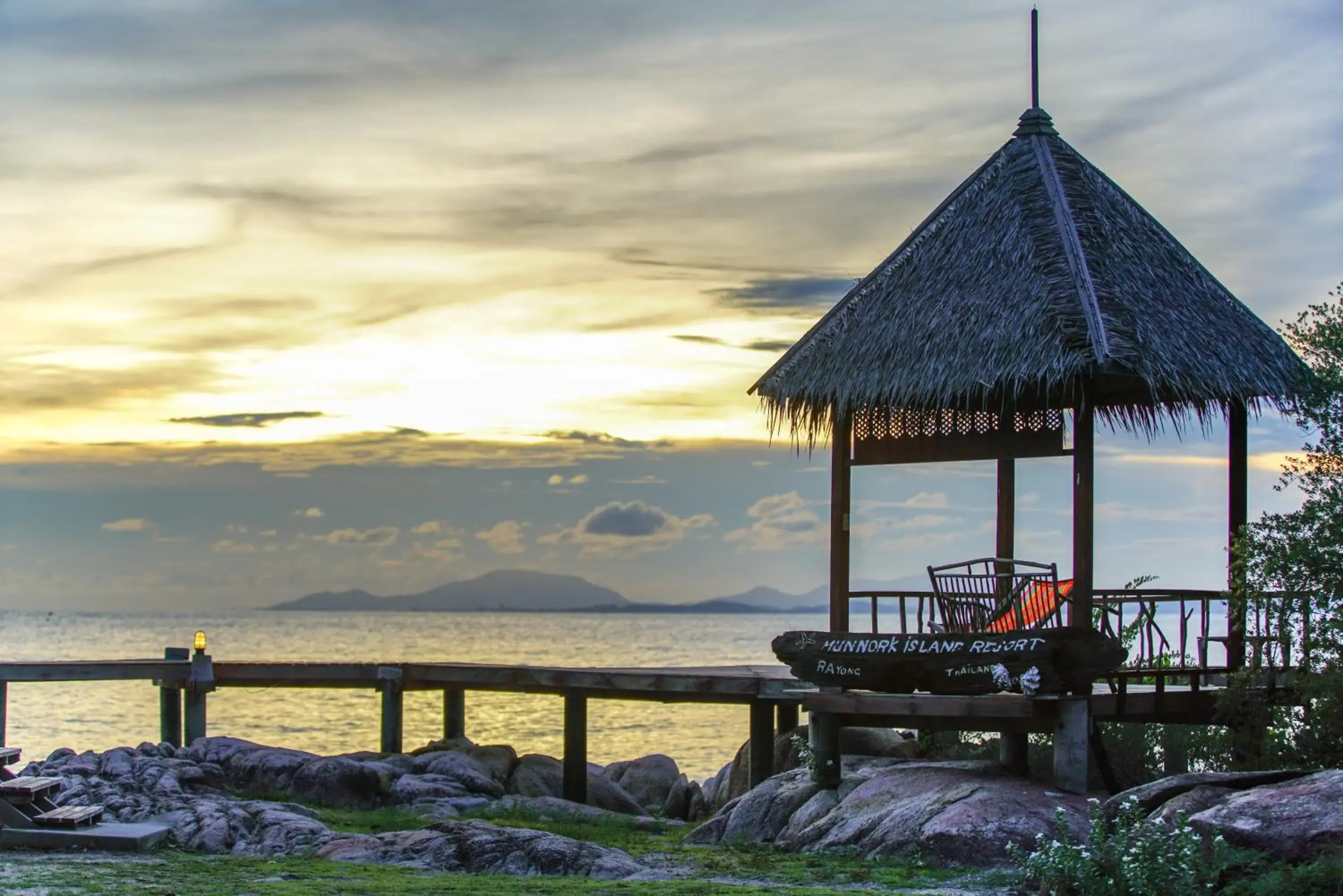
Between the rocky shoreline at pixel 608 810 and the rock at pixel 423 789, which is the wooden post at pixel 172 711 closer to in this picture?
the rocky shoreline at pixel 608 810

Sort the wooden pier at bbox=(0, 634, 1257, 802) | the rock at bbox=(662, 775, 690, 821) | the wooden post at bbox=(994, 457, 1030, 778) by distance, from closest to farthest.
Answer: the wooden pier at bbox=(0, 634, 1257, 802) → the wooden post at bbox=(994, 457, 1030, 778) → the rock at bbox=(662, 775, 690, 821)

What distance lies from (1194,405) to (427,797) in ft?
31.2

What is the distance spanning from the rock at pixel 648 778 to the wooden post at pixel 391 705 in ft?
9.89

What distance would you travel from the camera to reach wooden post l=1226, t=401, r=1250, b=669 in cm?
1584

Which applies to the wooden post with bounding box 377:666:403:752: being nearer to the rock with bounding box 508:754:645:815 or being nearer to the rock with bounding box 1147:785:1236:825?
the rock with bounding box 508:754:645:815

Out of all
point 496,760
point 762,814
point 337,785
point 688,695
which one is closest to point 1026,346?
point 762,814

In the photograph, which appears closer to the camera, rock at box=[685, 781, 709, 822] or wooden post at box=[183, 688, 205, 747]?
rock at box=[685, 781, 709, 822]

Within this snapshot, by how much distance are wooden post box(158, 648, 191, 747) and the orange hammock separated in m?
11.6

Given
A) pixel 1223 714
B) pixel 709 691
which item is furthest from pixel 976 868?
pixel 709 691

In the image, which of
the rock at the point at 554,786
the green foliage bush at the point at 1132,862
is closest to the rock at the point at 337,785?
the rock at the point at 554,786

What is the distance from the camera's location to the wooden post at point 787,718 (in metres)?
21.6

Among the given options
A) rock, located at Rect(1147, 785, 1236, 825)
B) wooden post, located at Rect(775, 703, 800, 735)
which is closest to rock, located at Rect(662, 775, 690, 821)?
wooden post, located at Rect(775, 703, 800, 735)

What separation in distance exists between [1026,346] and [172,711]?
12970 mm

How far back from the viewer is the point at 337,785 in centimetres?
1844
